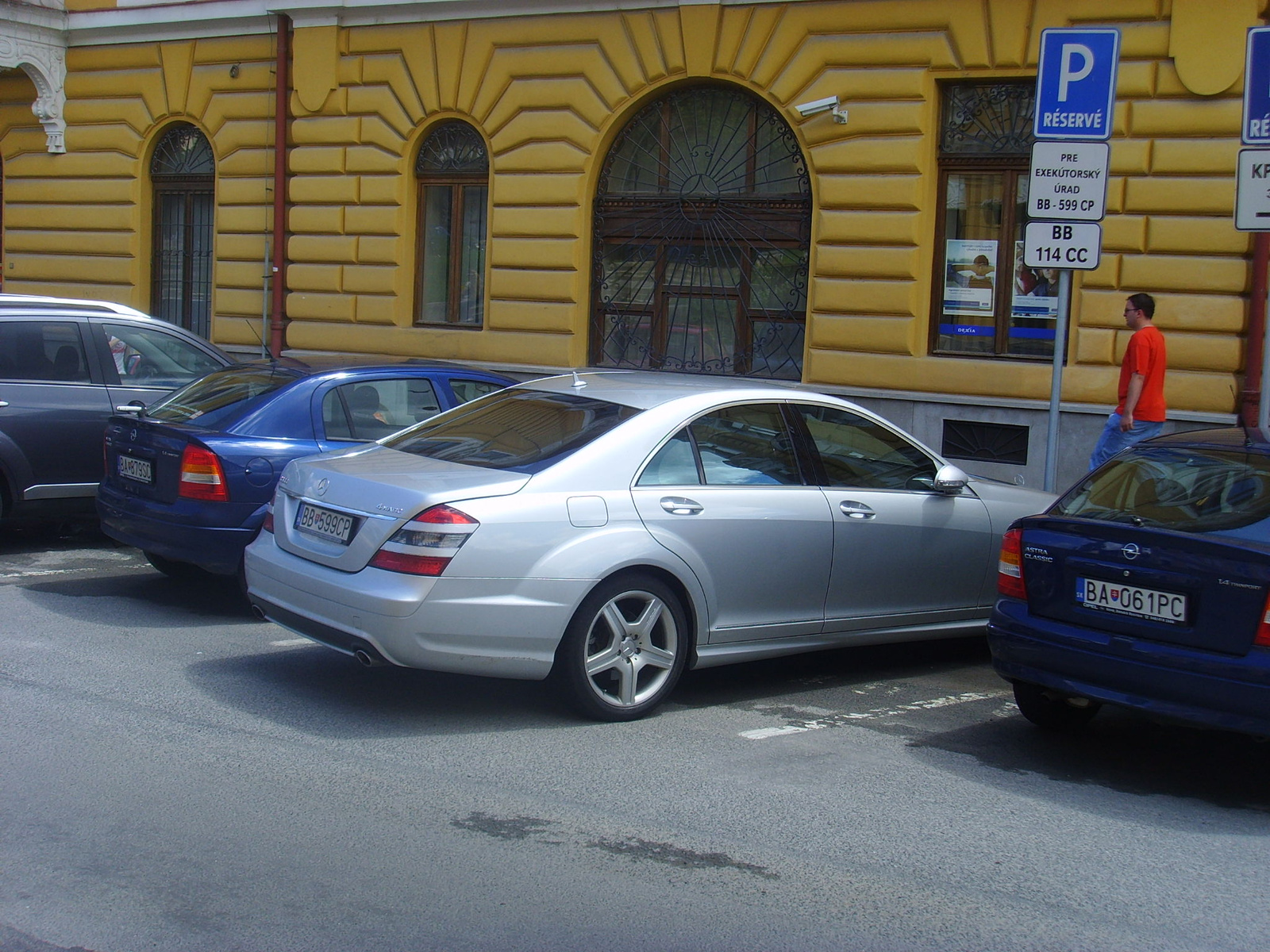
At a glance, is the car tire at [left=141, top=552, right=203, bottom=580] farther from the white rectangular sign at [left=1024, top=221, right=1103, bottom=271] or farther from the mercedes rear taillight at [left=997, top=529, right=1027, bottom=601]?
the white rectangular sign at [left=1024, top=221, right=1103, bottom=271]

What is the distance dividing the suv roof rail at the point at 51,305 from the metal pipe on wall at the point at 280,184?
763 centimetres

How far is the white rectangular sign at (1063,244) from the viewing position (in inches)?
324

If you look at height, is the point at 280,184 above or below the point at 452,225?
above

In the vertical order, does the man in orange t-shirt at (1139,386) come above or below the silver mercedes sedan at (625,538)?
above

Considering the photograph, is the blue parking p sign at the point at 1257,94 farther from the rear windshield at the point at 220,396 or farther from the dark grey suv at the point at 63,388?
the dark grey suv at the point at 63,388

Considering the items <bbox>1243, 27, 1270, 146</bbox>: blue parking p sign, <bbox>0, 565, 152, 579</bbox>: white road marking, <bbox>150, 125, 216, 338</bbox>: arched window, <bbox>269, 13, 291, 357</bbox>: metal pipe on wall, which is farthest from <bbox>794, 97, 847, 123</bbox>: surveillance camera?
<bbox>150, 125, 216, 338</bbox>: arched window

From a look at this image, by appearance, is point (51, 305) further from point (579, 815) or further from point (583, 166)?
point (583, 166)

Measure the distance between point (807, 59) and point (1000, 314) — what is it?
3.21 m

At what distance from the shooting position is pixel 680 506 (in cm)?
617

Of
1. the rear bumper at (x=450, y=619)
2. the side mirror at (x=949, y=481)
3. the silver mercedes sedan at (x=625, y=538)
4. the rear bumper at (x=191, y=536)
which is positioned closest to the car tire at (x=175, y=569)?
the rear bumper at (x=191, y=536)

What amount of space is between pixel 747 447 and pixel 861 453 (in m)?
0.74

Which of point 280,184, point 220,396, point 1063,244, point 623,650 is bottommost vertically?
point 623,650

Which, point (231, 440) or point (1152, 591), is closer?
point (1152, 591)

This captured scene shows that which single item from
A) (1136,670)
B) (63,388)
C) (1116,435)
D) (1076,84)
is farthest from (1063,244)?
(63,388)
